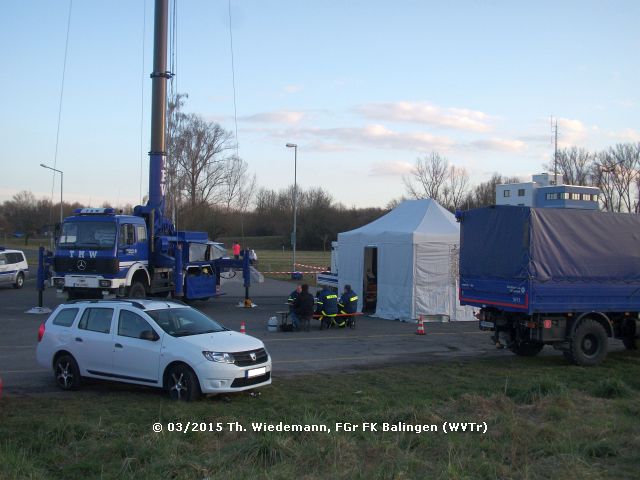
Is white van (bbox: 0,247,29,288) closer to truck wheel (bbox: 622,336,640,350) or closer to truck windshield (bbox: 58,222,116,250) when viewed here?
truck windshield (bbox: 58,222,116,250)

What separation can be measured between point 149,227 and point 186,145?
3068 centimetres

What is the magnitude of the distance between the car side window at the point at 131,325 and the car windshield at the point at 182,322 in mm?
176

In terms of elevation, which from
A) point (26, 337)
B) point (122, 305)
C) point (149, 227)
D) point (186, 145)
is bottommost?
point (26, 337)

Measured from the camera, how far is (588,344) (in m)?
13.8

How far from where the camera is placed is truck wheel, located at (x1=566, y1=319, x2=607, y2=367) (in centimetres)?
1344

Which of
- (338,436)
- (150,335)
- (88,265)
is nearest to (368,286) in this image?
(88,265)

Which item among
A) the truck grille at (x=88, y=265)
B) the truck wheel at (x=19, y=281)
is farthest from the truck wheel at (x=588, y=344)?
the truck wheel at (x=19, y=281)

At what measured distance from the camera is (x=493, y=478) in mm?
6129

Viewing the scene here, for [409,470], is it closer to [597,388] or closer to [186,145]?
[597,388]

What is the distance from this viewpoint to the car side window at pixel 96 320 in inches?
426

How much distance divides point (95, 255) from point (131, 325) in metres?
11.4

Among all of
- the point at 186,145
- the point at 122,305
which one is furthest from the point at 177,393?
the point at 186,145

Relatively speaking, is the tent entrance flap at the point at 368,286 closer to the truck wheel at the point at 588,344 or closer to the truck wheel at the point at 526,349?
the truck wheel at the point at 526,349

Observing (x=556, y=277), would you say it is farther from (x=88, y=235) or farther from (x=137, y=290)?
(x=88, y=235)
